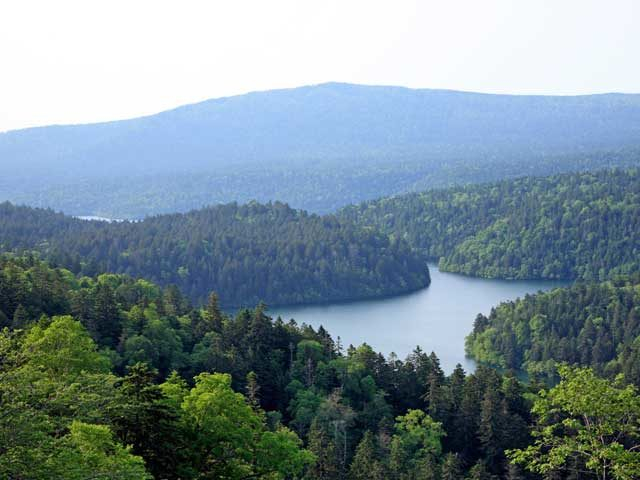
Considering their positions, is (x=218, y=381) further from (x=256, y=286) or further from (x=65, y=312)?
(x=256, y=286)

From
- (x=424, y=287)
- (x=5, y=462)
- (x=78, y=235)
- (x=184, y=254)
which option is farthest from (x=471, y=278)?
(x=5, y=462)

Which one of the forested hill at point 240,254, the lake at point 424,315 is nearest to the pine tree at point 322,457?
the lake at point 424,315

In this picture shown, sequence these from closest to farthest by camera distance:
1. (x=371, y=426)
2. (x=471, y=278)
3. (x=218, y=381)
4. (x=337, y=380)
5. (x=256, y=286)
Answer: (x=218, y=381) → (x=371, y=426) → (x=337, y=380) → (x=256, y=286) → (x=471, y=278)

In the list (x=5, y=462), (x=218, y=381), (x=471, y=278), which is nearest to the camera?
(x=5, y=462)

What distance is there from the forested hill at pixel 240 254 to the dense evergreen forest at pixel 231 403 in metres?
57.7

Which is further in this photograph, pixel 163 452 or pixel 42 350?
pixel 42 350

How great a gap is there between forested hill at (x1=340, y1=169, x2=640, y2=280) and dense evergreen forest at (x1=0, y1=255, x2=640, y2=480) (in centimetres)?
9131

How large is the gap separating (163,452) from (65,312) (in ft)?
96.6

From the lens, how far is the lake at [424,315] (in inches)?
3575

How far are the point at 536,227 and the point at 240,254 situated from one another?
53.8 meters

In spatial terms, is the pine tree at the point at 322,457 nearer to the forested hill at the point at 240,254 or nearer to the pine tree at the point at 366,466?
the pine tree at the point at 366,466

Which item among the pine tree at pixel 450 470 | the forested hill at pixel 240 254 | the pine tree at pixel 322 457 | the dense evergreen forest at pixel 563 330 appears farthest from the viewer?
the forested hill at pixel 240 254

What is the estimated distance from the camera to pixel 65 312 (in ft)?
166

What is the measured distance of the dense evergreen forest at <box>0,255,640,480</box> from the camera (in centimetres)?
1986
